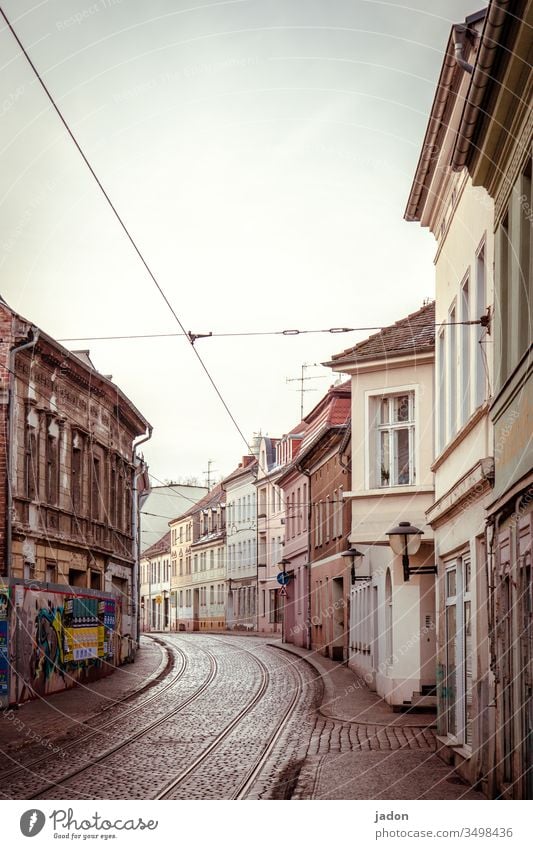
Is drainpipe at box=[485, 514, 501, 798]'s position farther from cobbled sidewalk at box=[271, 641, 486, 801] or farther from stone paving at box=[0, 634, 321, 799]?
stone paving at box=[0, 634, 321, 799]

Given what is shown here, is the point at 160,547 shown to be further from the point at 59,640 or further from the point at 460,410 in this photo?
the point at 460,410

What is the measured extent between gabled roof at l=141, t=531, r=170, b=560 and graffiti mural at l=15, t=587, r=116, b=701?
52.4 metres

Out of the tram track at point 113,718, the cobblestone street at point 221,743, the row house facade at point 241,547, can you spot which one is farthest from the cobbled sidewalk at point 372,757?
the row house facade at point 241,547

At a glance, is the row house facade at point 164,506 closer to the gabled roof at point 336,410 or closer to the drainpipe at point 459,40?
the gabled roof at point 336,410

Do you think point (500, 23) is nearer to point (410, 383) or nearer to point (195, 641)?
point (410, 383)

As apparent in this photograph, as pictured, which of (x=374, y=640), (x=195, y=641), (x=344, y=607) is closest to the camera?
(x=374, y=640)

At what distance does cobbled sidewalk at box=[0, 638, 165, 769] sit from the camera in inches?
642

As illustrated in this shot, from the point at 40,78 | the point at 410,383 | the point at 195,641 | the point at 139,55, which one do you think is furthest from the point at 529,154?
the point at 195,641

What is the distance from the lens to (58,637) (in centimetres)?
2488

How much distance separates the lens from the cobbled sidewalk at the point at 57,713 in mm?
16300

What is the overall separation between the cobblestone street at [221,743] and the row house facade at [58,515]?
0.98 m

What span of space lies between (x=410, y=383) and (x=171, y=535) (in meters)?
63.0

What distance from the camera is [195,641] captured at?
161 feet
